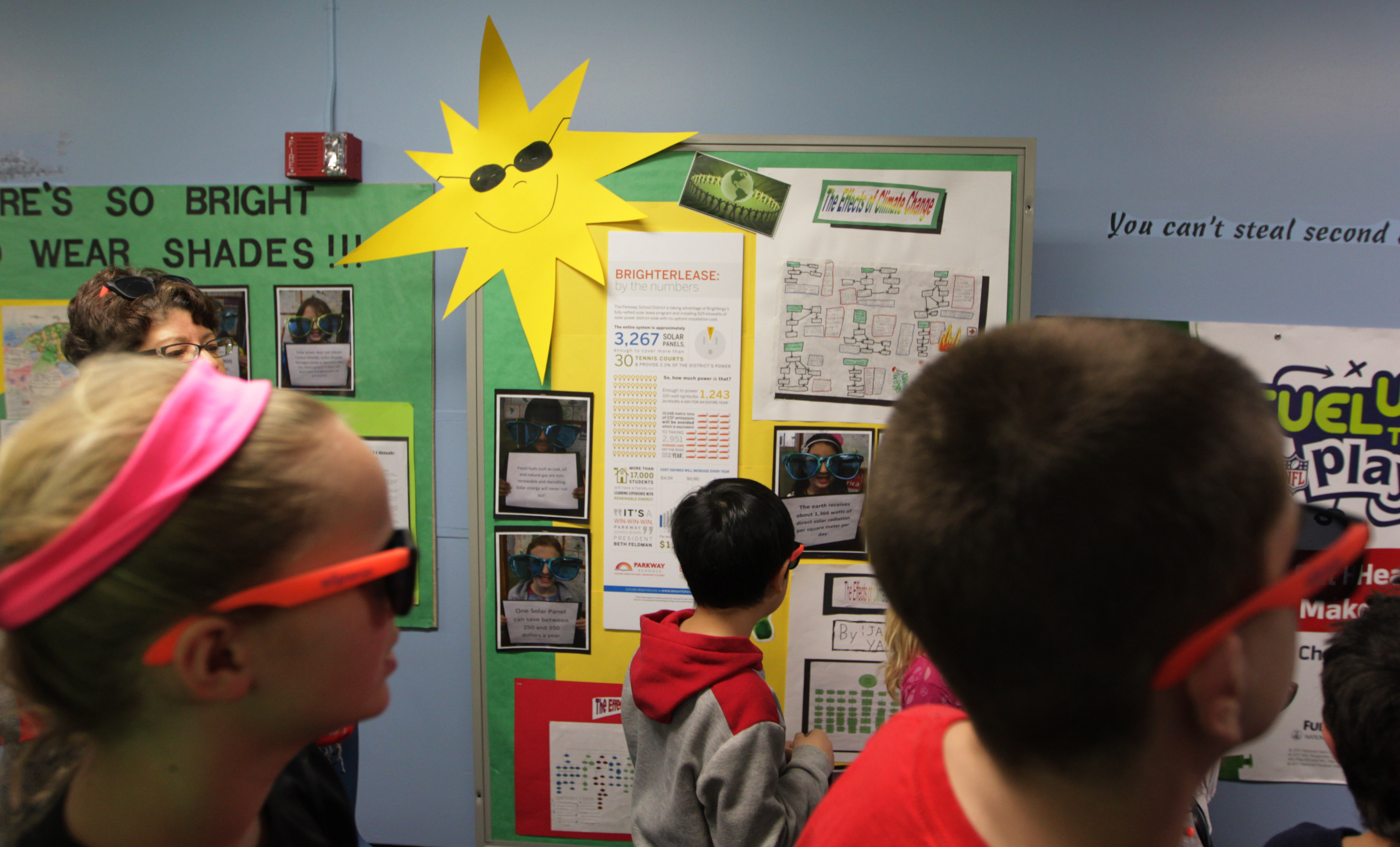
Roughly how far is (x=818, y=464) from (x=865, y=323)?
0.36 metres

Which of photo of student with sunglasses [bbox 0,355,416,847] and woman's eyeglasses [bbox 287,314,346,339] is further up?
woman's eyeglasses [bbox 287,314,346,339]

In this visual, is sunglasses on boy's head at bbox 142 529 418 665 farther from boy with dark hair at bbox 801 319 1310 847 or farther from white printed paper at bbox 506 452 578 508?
white printed paper at bbox 506 452 578 508

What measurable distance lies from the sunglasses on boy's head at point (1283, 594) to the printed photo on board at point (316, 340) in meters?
1.96

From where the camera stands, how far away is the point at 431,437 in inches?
73.5

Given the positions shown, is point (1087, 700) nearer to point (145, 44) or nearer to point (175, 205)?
point (175, 205)

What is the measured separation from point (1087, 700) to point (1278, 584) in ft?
0.45

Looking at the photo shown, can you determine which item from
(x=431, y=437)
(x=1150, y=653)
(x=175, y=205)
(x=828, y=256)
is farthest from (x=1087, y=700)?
(x=175, y=205)

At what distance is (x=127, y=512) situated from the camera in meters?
0.45

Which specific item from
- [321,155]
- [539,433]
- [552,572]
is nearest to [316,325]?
[321,155]

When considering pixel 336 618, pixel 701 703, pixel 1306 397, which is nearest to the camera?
pixel 336 618

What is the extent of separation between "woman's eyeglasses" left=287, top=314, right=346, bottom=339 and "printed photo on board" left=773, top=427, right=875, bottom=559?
126 centimetres

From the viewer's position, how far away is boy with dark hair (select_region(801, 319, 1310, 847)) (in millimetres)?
396

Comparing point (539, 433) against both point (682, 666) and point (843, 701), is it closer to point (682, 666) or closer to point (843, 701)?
point (682, 666)

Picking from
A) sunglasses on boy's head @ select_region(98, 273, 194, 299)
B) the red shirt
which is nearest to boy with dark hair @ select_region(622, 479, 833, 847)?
the red shirt
